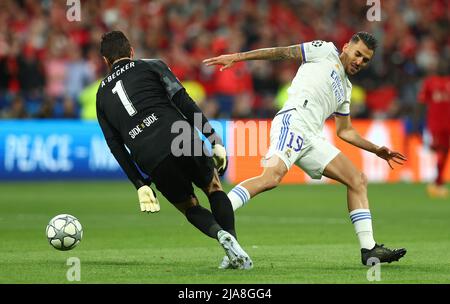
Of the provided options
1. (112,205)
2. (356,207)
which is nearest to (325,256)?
(356,207)

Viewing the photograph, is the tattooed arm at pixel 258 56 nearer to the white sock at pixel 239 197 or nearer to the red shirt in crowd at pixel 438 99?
the white sock at pixel 239 197

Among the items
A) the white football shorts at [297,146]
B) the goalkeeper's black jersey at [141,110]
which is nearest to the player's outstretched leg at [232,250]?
the goalkeeper's black jersey at [141,110]

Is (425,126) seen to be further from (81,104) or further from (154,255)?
(154,255)

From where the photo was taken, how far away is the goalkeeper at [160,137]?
8.31 metres

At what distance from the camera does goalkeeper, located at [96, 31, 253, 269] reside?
27.3 ft

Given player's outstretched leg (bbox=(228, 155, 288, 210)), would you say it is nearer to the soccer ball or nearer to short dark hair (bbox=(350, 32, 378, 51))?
short dark hair (bbox=(350, 32, 378, 51))

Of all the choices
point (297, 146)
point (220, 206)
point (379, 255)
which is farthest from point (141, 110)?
point (379, 255)

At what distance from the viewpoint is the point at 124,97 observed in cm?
844

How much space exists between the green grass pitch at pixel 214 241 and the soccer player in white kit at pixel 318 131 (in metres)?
0.51

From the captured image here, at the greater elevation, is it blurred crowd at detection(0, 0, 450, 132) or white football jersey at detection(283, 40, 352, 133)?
blurred crowd at detection(0, 0, 450, 132)

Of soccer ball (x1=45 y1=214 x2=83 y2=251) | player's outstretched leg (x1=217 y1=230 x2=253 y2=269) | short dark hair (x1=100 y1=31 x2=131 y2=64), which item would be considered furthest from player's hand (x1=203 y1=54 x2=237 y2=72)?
soccer ball (x1=45 y1=214 x2=83 y2=251)

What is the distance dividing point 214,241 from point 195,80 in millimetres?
11264

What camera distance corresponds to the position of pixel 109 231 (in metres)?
12.4

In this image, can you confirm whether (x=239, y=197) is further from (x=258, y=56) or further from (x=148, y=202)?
(x=258, y=56)
